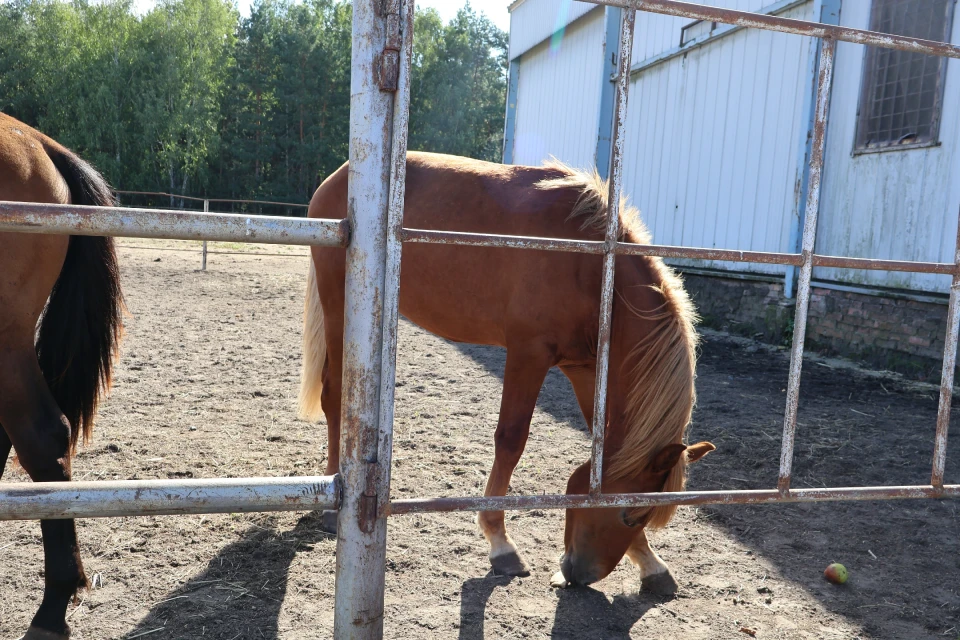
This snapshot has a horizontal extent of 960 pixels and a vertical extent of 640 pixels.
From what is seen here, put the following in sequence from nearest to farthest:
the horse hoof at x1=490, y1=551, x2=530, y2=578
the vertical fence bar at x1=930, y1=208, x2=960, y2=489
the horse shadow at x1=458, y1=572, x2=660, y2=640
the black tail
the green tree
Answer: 1. the vertical fence bar at x1=930, y1=208, x2=960, y2=489
2. the horse shadow at x1=458, y1=572, x2=660, y2=640
3. the black tail
4. the horse hoof at x1=490, y1=551, x2=530, y2=578
5. the green tree

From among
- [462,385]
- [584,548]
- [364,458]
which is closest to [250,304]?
[462,385]

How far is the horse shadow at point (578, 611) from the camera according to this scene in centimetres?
222

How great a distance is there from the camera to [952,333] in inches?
74.3

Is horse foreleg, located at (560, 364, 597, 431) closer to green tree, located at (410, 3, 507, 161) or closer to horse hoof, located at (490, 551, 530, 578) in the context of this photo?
horse hoof, located at (490, 551, 530, 578)

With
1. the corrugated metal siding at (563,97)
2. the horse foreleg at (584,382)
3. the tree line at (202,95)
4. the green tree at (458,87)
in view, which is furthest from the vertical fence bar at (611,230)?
the green tree at (458,87)

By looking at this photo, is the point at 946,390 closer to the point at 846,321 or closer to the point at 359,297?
the point at 359,297

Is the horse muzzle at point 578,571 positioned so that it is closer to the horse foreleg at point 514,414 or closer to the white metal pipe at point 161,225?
the horse foreleg at point 514,414

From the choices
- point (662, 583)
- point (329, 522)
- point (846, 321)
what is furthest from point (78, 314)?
point (846, 321)

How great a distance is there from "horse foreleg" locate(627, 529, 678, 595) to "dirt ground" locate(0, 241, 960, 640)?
57mm

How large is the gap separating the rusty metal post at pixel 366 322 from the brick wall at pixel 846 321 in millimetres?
5684

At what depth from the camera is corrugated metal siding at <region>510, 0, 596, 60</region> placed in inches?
450

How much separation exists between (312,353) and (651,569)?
201 centimetres

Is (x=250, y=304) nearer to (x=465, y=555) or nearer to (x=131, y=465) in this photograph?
(x=131, y=465)

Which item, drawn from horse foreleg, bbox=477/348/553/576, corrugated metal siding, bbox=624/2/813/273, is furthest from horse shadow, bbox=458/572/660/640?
corrugated metal siding, bbox=624/2/813/273
